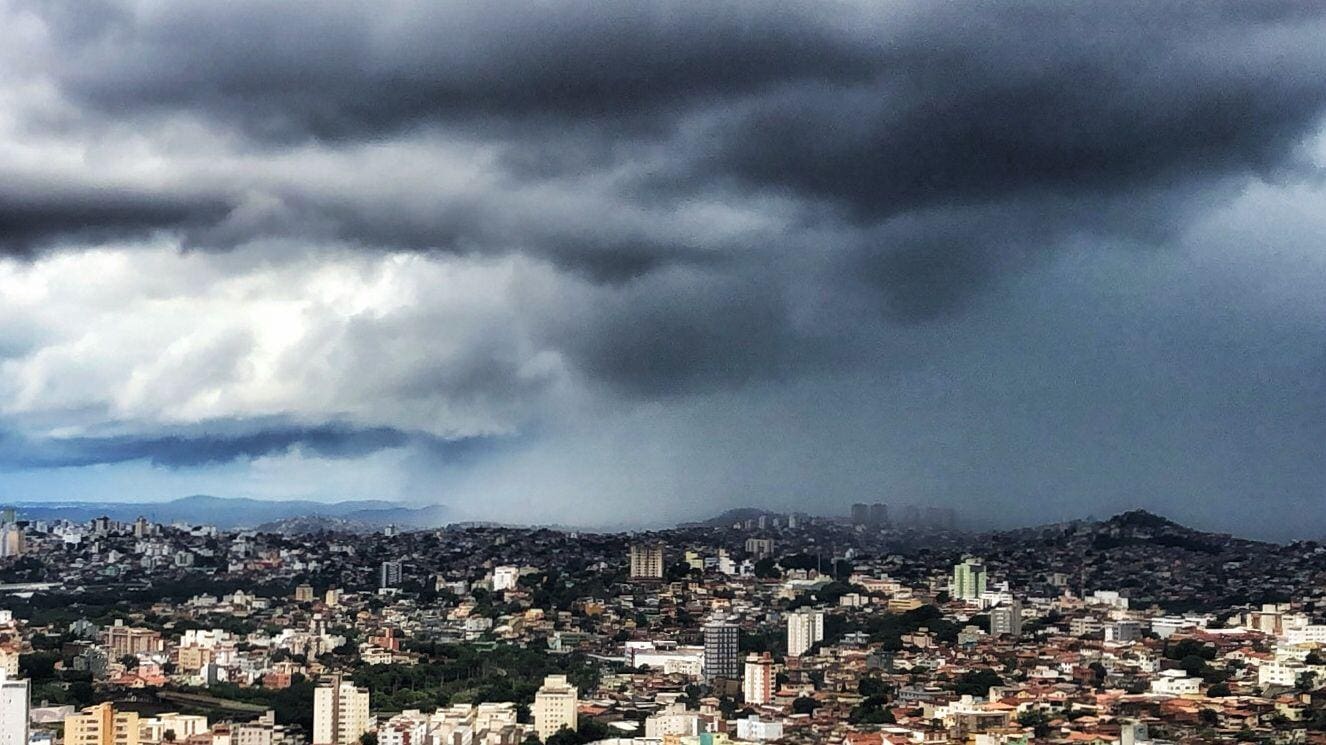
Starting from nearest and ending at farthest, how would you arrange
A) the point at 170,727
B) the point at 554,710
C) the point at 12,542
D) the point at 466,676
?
the point at 170,727 → the point at 554,710 → the point at 466,676 → the point at 12,542

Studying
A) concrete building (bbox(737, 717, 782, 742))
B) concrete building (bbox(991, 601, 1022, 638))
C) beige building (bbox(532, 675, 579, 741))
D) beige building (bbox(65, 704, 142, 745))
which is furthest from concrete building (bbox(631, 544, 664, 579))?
beige building (bbox(65, 704, 142, 745))

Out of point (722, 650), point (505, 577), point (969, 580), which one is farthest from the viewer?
point (505, 577)

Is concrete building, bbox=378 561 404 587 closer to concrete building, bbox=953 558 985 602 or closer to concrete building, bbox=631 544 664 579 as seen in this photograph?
concrete building, bbox=631 544 664 579

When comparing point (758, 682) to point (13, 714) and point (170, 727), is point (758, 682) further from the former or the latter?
point (13, 714)

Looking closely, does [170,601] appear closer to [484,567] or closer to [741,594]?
[484,567]

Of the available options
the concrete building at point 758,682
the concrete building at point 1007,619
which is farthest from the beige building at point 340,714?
the concrete building at point 1007,619

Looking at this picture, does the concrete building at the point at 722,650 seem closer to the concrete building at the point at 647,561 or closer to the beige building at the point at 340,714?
the beige building at the point at 340,714

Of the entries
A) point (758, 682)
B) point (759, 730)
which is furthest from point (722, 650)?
point (759, 730)

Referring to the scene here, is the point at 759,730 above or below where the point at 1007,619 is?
below
